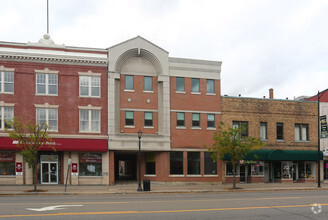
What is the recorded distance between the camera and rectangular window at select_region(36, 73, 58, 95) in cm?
2948

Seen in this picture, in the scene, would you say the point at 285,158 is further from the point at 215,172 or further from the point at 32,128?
the point at 32,128

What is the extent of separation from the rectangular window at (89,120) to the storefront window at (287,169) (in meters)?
18.8

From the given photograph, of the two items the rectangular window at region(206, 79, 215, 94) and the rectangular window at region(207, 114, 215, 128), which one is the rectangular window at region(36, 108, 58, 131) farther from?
the rectangular window at region(206, 79, 215, 94)

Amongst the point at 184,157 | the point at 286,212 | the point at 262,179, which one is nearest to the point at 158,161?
the point at 184,157

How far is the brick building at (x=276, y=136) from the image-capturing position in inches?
1308

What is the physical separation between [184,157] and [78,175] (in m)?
9.71

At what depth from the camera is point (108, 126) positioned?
98.9 ft

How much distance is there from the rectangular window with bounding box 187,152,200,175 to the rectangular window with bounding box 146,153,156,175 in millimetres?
3292

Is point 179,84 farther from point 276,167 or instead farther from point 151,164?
point 276,167

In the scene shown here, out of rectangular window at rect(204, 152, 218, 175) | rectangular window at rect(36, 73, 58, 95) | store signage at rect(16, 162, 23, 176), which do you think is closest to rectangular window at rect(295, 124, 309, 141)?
rectangular window at rect(204, 152, 218, 175)

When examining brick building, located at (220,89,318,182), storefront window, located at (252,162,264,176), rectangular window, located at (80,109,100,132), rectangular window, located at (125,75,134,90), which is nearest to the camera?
rectangular window, located at (80,109,100,132)

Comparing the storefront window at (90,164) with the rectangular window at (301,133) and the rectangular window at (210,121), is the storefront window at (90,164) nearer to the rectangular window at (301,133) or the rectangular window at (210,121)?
the rectangular window at (210,121)

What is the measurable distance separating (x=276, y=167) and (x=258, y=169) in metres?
2.20

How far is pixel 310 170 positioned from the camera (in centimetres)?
3528
